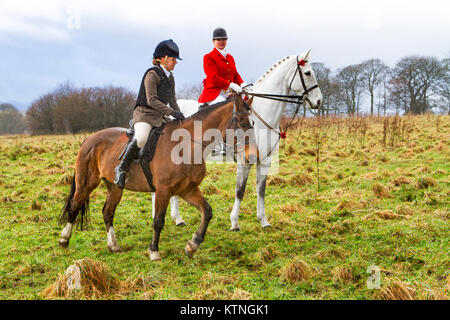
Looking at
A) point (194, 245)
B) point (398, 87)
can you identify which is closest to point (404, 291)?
point (194, 245)

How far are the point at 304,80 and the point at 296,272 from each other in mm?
3558

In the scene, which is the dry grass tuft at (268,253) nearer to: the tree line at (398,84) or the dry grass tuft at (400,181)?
the dry grass tuft at (400,181)

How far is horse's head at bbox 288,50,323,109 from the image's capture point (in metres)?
6.08

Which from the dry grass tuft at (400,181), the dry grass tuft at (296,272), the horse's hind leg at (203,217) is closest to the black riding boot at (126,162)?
the horse's hind leg at (203,217)

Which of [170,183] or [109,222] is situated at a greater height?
[170,183]

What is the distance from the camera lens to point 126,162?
16.0 ft

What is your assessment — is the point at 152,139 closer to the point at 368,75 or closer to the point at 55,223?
the point at 55,223

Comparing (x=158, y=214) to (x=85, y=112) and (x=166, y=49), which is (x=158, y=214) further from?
(x=85, y=112)

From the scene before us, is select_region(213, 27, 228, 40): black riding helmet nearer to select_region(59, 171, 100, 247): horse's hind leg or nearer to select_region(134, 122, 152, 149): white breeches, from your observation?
select_region(134, 122, 152, 149): white breeches

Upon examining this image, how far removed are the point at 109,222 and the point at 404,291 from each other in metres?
4.27

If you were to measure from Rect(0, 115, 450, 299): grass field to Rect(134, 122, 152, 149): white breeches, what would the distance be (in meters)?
1.74

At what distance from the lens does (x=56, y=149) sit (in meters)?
17.3

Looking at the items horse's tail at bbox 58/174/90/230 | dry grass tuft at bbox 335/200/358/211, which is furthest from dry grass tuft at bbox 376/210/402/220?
horse's tail at bbox 58/174/90/230

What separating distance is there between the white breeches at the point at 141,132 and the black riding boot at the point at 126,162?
0.24ft
